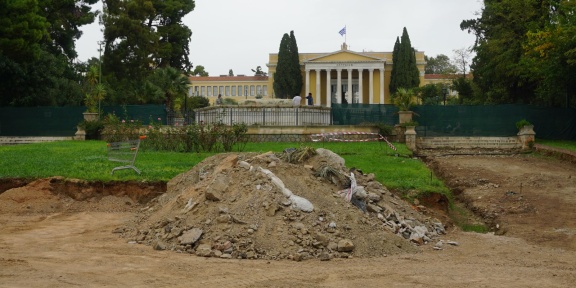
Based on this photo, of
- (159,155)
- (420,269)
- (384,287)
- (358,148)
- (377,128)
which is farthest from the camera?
(377,128)

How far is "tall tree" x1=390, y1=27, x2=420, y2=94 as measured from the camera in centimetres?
6712

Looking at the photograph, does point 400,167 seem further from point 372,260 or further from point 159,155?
point 372,260

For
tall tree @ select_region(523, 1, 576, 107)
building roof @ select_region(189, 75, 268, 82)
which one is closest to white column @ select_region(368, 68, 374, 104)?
building roof @ select_region(189, 75, 268, 82)

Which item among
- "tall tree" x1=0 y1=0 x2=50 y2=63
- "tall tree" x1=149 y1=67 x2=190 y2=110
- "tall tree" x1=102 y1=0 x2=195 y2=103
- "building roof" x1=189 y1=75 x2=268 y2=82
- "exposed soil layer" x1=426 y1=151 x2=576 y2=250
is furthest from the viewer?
"building roof" x1=189 y1=75 x2=268 y2=82

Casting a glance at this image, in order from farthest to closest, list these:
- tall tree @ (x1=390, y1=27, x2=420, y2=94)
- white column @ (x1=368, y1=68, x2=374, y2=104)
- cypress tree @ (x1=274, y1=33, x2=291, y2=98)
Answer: white column @ (x1=368, y1=68, x2=374, y2=104), cypress tree @ (x1=274, y1=33, x2=291, y2=98), tall tree @ (x1=390, y1=27, x2=420, y2=94)

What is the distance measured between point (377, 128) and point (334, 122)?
4.18 metres

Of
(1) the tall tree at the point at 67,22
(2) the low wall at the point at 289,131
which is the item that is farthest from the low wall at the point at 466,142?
(1) the tall tree at the point at 67,22

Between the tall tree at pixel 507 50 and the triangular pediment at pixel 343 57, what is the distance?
26.6 metres

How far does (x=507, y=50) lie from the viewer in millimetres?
35656

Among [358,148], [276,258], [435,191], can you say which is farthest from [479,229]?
[358,148]

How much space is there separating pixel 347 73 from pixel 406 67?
779 centimetres

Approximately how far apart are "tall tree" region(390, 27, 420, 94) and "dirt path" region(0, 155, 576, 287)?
54.2 meters

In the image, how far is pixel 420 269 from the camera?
808 centimetres

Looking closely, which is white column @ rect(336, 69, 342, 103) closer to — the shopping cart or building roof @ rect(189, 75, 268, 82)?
building roof @ rect(189, 75, 268, 82)
